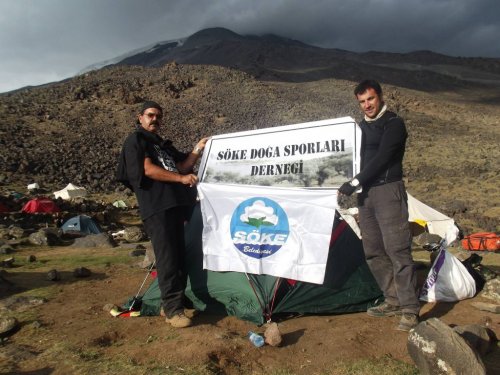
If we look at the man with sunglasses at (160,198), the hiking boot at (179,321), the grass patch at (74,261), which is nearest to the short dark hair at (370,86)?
the man with sunglasses at (160,198)

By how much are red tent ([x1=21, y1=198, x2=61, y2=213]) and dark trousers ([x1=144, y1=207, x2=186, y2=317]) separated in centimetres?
1508

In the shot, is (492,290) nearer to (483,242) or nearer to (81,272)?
(81,272)

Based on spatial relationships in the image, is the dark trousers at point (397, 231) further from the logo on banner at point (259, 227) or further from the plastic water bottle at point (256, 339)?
the plastic water bottle at point (256, 339)

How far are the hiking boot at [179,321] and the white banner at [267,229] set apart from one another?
0.65 meters

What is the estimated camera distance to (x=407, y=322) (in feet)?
13.2

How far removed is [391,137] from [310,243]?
1.27 m

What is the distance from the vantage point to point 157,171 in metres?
4.28

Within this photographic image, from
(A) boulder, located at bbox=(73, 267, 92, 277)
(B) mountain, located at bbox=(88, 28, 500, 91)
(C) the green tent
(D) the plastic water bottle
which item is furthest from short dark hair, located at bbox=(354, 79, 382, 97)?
(B) mountain, located at bbox=(88, 28, 500, 91)

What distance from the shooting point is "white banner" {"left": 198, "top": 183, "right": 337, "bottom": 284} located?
4258 millimetres

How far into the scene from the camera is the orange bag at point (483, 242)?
1107 cm

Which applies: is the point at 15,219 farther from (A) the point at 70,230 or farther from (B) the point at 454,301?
(B) the point at 454,301

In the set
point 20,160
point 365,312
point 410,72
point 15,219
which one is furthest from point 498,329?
point 410,72

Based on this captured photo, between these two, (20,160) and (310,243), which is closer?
(310,243)

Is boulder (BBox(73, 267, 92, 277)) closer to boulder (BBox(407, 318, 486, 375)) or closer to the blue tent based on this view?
boulder (BBox(407, 318, 486, 375))
